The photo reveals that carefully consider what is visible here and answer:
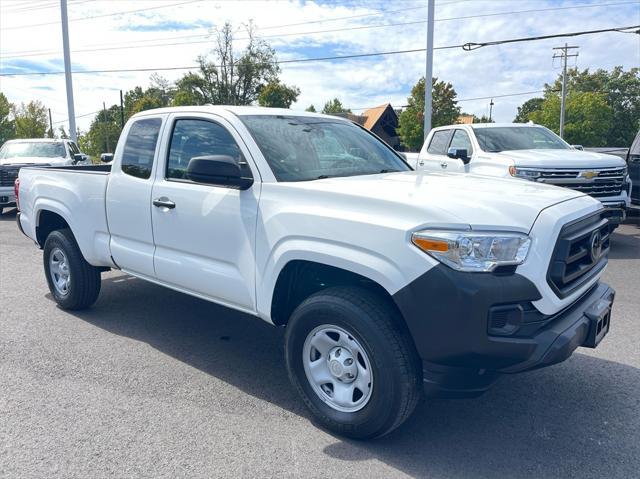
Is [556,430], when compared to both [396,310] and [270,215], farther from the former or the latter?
[270,215]

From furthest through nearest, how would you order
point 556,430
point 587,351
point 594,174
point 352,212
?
point 594,174
point 587,351
point 556,430
point 352,212

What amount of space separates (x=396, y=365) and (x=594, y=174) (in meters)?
6.80

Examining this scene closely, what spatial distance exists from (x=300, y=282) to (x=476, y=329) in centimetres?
130

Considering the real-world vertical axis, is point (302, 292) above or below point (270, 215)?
below

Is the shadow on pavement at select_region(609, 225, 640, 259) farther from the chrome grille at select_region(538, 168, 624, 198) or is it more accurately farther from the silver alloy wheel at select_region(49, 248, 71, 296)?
the silver alloy wheel at select_region(49, 248, 71, 296)

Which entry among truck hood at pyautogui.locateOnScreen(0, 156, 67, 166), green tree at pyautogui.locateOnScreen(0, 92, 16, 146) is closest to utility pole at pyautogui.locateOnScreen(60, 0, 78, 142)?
truck hood at pyautogui.locateOnScreen(0, 156, 67, 166)

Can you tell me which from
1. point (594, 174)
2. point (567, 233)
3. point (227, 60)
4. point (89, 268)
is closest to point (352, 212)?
point (567, 233)

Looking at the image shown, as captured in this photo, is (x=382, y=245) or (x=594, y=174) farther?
(x=594, y=174)

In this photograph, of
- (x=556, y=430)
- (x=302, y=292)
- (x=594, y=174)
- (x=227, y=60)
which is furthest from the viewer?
(x=227, y=60)

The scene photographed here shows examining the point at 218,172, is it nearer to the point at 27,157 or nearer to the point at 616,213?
the point at 616,213

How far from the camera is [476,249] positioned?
9.17 ft

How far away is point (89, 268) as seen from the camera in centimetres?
561

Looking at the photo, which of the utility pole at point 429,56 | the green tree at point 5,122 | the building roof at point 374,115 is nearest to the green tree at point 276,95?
the building roof at point 374,115

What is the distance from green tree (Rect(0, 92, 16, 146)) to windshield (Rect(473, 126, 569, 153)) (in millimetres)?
62165
